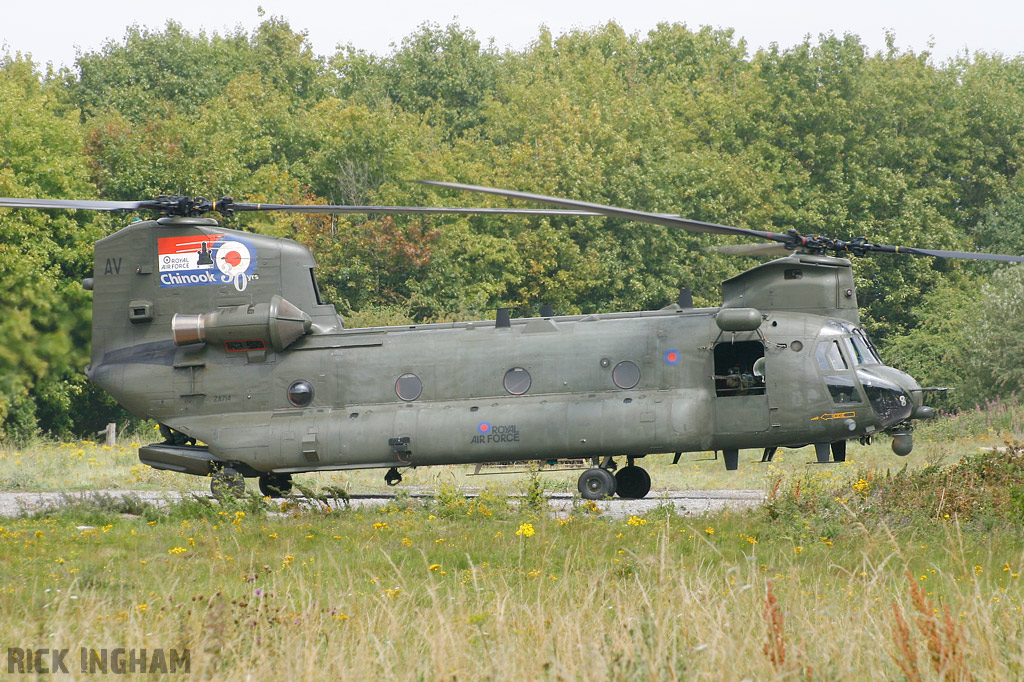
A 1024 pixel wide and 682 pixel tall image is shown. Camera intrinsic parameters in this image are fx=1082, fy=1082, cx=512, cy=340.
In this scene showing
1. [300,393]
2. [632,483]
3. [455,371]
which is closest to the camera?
[455,371]

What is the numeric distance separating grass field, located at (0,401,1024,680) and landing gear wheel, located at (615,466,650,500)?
8.71 ft

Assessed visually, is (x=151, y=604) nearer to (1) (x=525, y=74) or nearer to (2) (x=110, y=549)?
(2) (x=110, y=549)

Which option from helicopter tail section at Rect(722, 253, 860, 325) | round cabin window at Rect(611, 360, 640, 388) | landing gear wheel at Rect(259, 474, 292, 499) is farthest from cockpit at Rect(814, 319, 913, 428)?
landing gear wheel at Rect(259, 474, 292, 499)

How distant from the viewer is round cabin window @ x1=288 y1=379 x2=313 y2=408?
17438mm

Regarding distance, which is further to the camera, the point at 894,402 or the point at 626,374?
the point at 626,374

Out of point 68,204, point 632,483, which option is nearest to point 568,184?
point 632,483

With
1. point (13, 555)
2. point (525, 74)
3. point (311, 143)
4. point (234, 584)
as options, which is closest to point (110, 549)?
point (13, 555)

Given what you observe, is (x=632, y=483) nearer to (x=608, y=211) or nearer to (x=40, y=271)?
(x=608, y=211)

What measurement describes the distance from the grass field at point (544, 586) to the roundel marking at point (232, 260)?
4225mm

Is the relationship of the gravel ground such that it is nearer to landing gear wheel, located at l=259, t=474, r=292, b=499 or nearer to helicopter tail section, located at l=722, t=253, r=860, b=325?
landing gear wheel, located at l=259, t=474, r=292, b=499

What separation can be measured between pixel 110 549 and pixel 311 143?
4889 cm

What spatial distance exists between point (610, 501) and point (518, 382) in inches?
92.4

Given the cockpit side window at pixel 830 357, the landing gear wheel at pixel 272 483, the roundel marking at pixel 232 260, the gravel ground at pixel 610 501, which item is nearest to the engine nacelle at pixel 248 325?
the roundel marking at pixel 232 260

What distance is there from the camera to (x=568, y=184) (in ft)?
169
